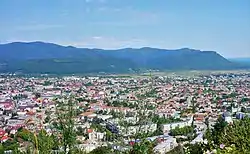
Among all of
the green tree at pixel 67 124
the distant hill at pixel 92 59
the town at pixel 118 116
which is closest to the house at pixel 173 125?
the town at pixel 118 116

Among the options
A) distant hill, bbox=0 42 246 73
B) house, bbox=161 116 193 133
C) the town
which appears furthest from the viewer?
distant hill, bbox=0 42 246 73

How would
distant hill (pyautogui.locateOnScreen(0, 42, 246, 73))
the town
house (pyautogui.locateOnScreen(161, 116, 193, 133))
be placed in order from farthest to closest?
distant hill (pyautogui.locateOnScreen(0, 42, 246, 73)) < house (pyautogui.locateOnScreen(161, 116, 193, 133)) < the town

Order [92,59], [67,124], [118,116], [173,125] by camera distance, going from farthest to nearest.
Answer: [92,59], [173,125], [118,116], [67,124]

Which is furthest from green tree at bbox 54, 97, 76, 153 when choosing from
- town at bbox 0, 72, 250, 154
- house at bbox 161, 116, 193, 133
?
house at bbox 161, 116, 193, 133

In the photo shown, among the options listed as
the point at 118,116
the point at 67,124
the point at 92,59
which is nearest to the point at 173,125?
the point at 118,116

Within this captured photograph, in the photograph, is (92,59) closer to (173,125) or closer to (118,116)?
(173,125)

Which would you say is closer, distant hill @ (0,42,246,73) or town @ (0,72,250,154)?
town @ (0,72,250,154)

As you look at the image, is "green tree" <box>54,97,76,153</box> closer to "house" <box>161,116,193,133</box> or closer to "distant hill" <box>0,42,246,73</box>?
"house" <box>161,116,193,133</box>
